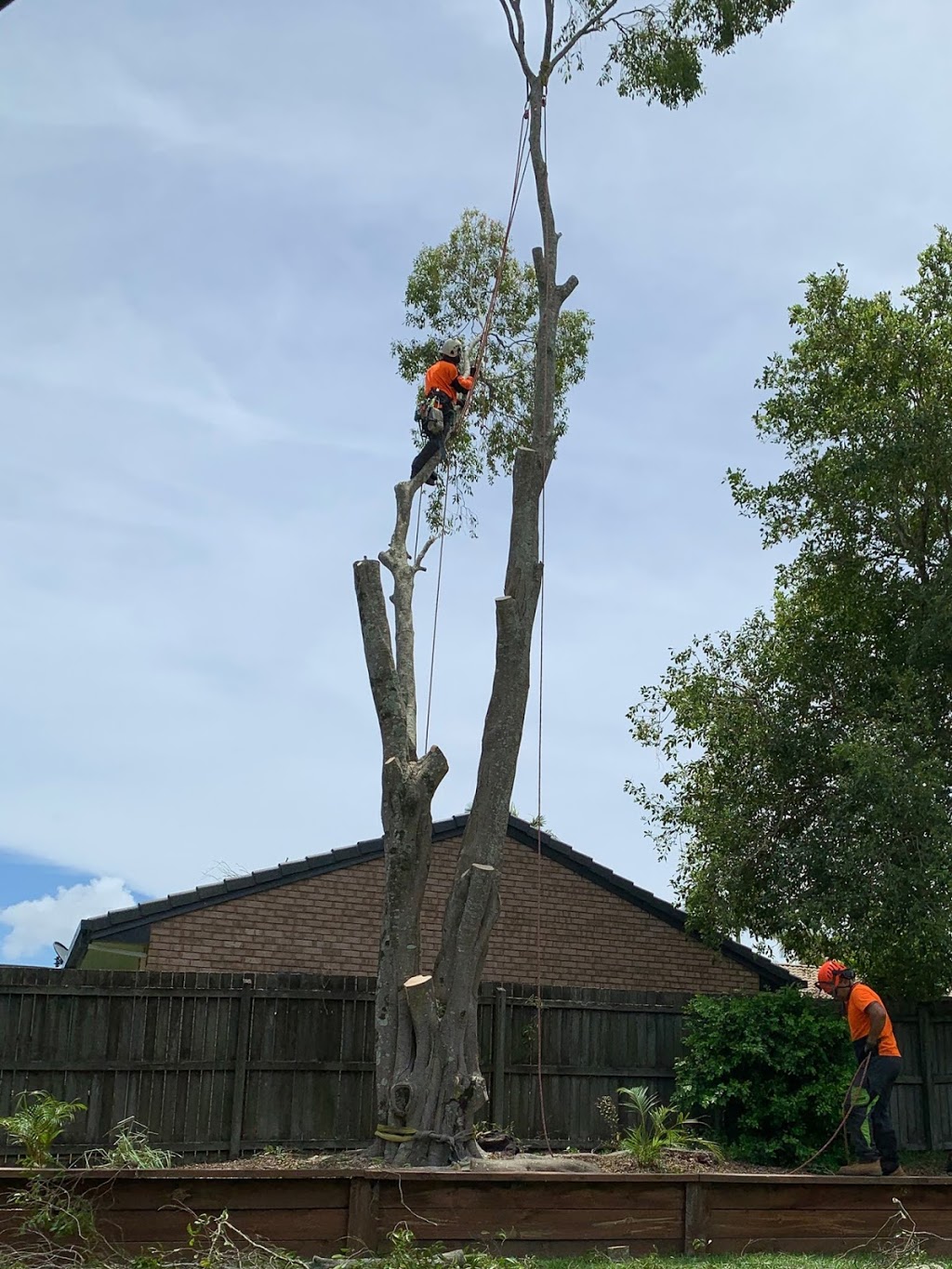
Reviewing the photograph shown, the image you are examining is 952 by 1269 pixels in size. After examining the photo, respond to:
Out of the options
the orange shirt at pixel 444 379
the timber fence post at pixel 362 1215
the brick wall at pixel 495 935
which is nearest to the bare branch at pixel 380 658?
the orange shirt at pixel 444 379

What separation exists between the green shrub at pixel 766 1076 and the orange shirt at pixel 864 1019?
185 centimetres

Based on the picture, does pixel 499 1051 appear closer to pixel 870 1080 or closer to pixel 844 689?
pixel 870 1080

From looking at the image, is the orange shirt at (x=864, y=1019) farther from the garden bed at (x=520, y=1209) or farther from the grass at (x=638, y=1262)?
the grass at (x=638, y=1262)

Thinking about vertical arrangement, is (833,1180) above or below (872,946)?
below

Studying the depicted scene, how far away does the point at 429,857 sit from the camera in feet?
39.8

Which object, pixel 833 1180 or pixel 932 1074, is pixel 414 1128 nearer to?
pixel 833 1180

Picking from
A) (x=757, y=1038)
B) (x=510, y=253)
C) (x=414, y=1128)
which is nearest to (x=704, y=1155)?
(x=757, y=1038)

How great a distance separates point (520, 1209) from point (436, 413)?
8.19m

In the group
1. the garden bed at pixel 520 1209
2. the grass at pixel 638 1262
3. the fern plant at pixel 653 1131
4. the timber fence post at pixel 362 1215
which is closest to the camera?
the grass at pixel 638 1262

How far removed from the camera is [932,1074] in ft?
53.7

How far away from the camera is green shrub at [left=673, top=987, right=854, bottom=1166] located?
46.2 feet

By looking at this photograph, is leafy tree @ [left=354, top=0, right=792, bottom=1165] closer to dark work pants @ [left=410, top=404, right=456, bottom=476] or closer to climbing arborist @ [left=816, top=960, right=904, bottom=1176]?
dark work pants @ [left=410, top=404, right=456, bottom=476]

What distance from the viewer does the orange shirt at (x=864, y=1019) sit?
1212 cm

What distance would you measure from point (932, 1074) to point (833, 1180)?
8.83m
